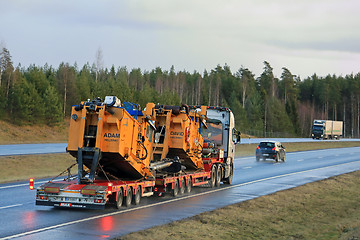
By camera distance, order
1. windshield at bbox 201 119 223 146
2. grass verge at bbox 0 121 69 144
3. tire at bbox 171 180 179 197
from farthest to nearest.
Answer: grass verge at bbox 0 121 69 144, windshield at bbox 201 119 223 146, tire at bbox 171 180 179 197

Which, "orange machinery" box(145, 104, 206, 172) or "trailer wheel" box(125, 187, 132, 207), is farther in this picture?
"orange machinery" box(145, 104, 206, 172)

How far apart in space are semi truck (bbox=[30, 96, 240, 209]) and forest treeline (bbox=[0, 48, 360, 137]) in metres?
52.5

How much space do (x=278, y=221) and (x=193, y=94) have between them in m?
121

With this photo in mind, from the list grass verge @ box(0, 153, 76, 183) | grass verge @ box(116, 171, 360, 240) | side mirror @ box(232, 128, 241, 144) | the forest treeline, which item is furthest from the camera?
the forest treeline

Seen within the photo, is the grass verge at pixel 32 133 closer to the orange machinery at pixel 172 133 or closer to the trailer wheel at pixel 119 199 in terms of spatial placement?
the orange machinery at pixel 172 133

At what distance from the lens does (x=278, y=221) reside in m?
16.0

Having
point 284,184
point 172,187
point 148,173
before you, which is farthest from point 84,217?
point 284,184

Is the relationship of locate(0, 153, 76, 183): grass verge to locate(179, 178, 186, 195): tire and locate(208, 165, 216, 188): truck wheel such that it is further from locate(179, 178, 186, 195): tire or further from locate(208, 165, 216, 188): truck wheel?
locate(179, 178, 186, 195): tire

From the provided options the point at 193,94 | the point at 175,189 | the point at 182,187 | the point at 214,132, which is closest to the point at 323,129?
the point at 193,94

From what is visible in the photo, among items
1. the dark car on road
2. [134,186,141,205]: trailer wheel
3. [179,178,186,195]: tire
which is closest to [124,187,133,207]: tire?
[134,186,141,205]: trailer wheel

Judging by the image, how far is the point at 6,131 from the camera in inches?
2569

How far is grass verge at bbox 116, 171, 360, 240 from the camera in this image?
13.2 metres

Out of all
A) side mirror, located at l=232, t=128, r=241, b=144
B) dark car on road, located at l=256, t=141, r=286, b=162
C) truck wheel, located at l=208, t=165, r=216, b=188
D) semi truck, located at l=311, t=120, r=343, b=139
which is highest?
semi truck, located at l=311, t=120, r=343, b=139

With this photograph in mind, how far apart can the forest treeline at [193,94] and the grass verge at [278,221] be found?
55415 mm
